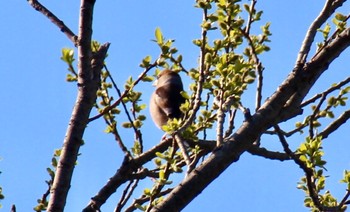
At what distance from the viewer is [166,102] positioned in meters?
9.00

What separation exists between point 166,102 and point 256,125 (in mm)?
5314

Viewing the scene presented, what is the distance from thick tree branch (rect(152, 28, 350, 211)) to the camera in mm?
3484

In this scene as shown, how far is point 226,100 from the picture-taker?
13.0 ft

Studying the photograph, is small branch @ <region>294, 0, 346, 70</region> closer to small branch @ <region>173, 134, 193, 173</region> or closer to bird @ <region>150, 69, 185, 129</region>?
small branch @ <region>173, 134, 193, 173</region>

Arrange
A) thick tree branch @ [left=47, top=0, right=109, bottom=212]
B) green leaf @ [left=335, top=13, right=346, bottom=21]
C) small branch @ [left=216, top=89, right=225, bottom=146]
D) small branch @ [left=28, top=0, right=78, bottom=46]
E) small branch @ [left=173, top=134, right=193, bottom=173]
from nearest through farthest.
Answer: thick tree branch @ [left=47, top=0, right=109, bottom=212]
small branch @ [left=28, top=0, right=78, bottom=46]
small branch @ [left=216, top=89, right=225, bottom=146]
small branch @ [left=173, top=134, right=193, bottom=173]
green leaf @ [left=335, top=13, right=346, bottom=21]

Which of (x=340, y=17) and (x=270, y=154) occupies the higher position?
(x=340, y=17)

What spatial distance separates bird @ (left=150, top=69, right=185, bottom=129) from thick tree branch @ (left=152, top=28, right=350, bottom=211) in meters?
4.50

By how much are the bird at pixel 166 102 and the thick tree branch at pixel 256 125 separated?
4501 millimetres

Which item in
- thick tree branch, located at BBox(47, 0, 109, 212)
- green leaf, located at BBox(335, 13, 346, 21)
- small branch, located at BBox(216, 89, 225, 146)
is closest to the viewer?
thick tree branch, located at BBox(47, 0, 109, 212)

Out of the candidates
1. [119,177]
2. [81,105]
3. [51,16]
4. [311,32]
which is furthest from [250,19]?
[81,105]

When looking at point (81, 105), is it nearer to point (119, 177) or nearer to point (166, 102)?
point (119, 177)

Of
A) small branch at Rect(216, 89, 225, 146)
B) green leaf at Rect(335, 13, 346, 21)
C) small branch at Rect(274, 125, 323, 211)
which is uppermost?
green leaf at Rect(335, 13, 346, 21)

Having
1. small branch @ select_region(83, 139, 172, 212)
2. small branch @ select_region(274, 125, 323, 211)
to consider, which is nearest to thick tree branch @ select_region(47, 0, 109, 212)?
small branch @ select_region(83, 139, 172, 212)

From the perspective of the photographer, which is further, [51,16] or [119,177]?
[119,177]
